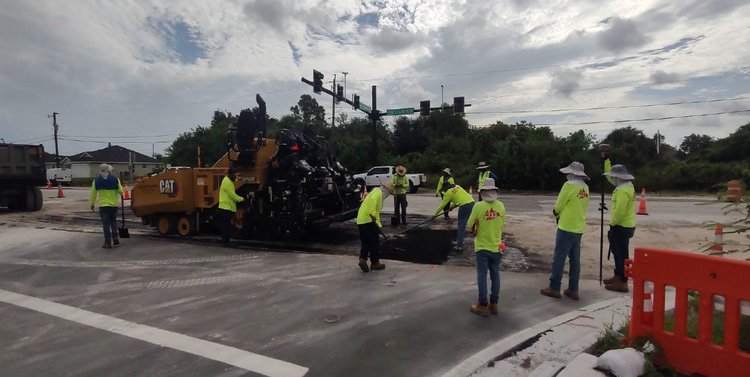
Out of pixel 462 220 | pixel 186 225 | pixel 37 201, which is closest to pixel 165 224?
pixel 186 225

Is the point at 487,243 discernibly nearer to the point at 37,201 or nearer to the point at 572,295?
the point at 572,295

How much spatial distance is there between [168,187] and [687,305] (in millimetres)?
9847

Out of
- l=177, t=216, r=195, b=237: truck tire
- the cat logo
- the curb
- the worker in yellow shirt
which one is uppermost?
the cat logo

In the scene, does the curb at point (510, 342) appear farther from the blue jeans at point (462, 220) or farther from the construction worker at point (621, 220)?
the blue jeans at point (462, 220)

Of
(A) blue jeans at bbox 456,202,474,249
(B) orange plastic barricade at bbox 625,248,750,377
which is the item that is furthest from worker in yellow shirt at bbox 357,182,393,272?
(B) orange plastic barricade at bbox 625,248,750,377

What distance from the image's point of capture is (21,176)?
1617 centimetres

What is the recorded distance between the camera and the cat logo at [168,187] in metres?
10.4

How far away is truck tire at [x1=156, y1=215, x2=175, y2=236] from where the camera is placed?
10.9 m

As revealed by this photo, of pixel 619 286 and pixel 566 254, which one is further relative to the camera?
pixel 619 286

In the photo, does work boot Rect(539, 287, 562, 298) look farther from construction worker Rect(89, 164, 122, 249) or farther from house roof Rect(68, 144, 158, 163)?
house roof Rect(68, 144, 158, 163)

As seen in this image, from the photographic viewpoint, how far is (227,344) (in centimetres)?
447

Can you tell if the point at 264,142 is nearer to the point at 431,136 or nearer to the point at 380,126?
the point at 431,136

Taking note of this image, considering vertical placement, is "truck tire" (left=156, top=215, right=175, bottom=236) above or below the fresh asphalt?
above

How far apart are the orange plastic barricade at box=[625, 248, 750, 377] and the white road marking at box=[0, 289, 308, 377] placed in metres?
2.86
